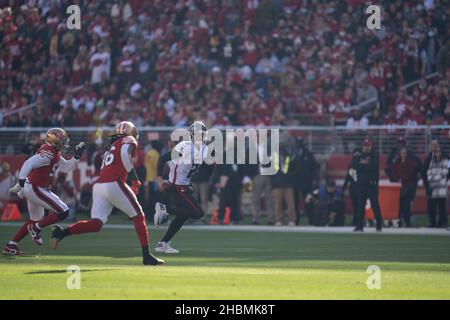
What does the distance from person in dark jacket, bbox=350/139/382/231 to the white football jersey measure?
6.59 m

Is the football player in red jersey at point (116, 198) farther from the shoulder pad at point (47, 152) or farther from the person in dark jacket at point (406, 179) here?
the person in dark jacket at point (406, 179)

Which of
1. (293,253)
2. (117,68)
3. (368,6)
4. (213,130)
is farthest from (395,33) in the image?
(293,253)

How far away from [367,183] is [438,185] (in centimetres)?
197

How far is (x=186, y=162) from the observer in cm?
1914

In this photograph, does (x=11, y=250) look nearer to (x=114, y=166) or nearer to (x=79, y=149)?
(x=79, y=149)

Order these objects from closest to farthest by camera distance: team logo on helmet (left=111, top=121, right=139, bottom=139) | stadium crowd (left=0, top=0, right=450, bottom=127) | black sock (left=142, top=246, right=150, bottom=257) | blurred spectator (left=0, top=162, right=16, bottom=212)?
black sock (left=142, top=246, right=150, bottom=257)
team logo on helmet (left=111, top=121, right=139, bottom=139)
blurred spectator (left=0, top=162, right=16, bottom=212)
stadium crowd (left=0, top=0, right=450, bottom=127)

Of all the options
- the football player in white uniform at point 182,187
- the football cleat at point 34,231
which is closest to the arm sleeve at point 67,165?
the football cleat at point 34,231

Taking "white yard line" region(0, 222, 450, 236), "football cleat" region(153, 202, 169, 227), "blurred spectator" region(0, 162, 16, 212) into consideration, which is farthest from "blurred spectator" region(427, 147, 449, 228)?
"blurred spectator" region(0, 162, 16, 212)

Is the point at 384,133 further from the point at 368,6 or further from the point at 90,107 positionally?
the point at 90,107

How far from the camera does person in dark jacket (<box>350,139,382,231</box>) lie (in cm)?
2500

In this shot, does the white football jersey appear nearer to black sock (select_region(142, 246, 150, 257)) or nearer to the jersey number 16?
the jersey number 16
